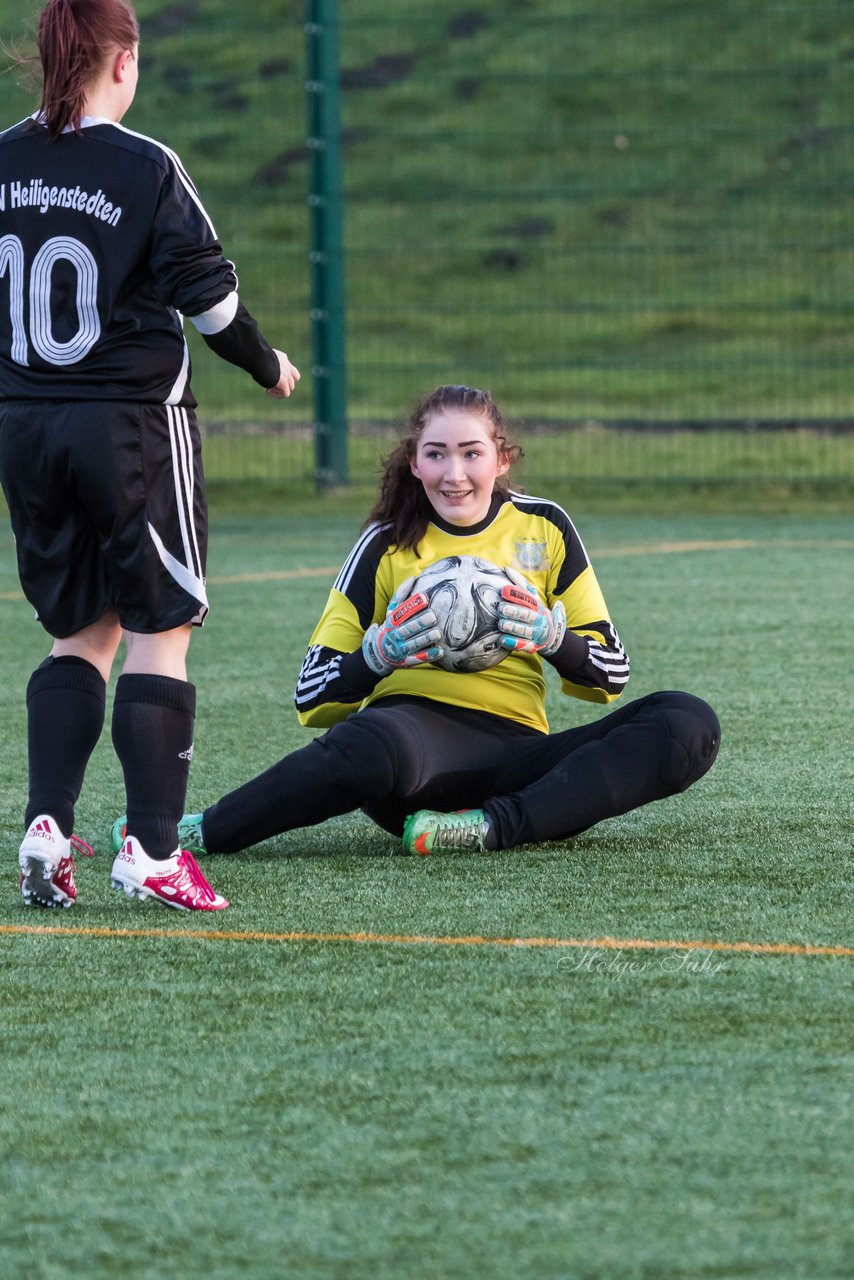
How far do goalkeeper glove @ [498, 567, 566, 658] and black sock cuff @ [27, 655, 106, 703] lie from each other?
2.03 feet

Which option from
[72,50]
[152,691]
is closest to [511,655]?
[152,691]

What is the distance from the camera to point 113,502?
2889mm

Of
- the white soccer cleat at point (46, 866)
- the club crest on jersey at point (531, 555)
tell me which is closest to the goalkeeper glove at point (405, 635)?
the club crest on jersey at point (531, 555)

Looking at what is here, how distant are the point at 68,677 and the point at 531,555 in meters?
0.82

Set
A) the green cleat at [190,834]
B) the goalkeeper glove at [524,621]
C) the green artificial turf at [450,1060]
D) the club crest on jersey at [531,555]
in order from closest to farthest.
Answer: the green artificial turf at [450,1060] < the goalkeeper glove at [524,621] < the green cleat at [190,834] < the club crest on jersey at [531,555]

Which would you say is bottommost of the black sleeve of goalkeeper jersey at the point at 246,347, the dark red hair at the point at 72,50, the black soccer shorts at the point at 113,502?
the black soccer shorts at the point at 113,502

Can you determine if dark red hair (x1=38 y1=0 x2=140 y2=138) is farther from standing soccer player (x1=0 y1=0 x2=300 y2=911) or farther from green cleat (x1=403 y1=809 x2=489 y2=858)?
green cleat (x1=403 y1=809 x2=489 y2=858)

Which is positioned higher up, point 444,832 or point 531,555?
point 531,555

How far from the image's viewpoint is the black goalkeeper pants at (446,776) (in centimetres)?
330

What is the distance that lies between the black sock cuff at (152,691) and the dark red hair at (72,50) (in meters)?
0.76

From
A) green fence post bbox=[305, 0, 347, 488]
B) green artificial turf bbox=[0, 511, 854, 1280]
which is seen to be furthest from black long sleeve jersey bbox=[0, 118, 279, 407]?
green fence post bbox=[305, 0, 347, 488]

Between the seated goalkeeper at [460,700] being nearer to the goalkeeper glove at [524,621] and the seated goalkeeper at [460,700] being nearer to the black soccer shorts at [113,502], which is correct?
the goalkeeper glove at [524,621]

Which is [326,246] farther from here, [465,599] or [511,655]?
[465,599]

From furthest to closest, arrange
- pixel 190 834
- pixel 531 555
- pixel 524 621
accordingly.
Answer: pixel 531 555 → pixel 190 834 → pixel 524 621
